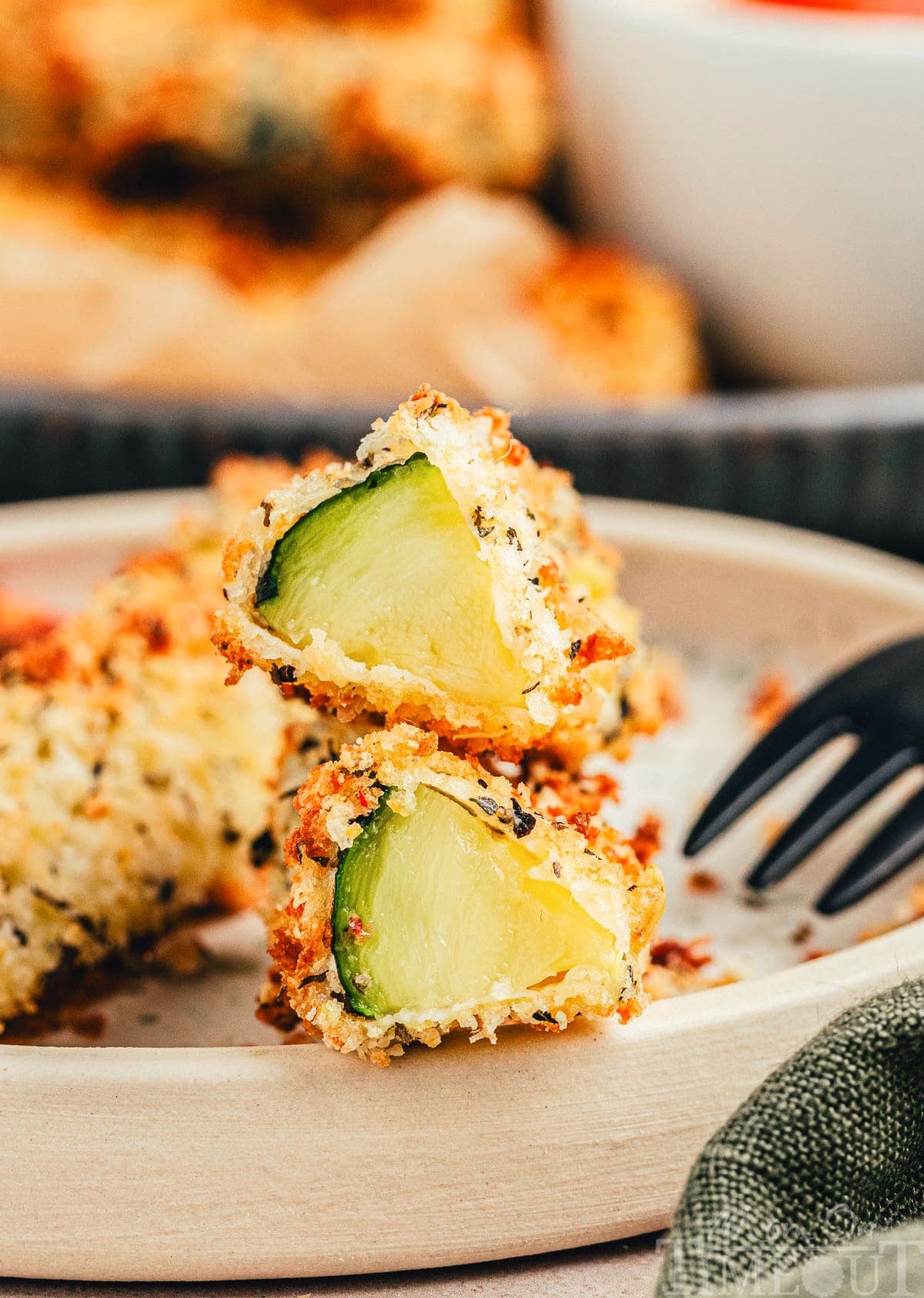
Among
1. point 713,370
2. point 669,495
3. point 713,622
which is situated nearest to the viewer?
point 713,622

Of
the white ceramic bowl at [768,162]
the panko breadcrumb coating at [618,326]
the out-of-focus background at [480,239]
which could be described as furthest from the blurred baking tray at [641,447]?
the white ceramic bowl at [768,162]

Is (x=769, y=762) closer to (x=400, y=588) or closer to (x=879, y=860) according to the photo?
(x=879, y=860)

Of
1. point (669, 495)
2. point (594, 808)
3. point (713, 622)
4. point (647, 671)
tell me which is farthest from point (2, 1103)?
point (669, 495)

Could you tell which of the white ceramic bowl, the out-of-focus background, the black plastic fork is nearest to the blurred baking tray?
the out-of-focus background

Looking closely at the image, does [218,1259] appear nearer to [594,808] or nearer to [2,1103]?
[2,1103]

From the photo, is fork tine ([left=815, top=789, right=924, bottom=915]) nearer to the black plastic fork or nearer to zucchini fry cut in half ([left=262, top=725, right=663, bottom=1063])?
the black plastic fork

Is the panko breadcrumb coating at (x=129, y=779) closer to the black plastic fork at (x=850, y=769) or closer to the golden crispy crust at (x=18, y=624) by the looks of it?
the golden crispy crust at (x=18, y=624)

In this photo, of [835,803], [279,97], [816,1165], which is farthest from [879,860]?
[279,97]
